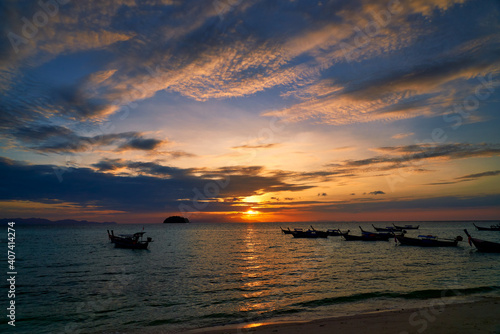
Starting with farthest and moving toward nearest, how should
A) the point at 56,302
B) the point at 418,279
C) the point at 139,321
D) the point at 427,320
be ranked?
the point at 418,279
the point at 56,302
the point at 139,321
the point at 427,320

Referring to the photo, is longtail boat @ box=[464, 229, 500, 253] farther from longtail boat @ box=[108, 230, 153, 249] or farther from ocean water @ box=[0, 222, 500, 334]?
longtail boat @ box=[108, 230, 153, 249]

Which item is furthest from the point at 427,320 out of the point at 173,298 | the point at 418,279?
the point at 173,298

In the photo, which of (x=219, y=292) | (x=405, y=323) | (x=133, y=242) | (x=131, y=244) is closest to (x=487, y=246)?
(x=405, y=323)

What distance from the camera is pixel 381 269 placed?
3098cm

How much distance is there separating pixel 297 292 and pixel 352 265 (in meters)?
15.9

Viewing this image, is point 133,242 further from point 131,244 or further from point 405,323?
point 405,323

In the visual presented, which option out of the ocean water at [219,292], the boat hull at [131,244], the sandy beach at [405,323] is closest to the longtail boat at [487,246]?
the ocean water at [219,292]

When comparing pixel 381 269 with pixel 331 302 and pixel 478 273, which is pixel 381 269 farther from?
pixel 331 302

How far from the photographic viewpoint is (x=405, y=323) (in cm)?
1298

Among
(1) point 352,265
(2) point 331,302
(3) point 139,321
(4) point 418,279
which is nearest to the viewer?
(3) point 139,321

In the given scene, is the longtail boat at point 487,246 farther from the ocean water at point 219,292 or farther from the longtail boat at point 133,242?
the longtail boat at point 133,242

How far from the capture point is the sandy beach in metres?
11.9

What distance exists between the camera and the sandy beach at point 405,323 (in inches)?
470

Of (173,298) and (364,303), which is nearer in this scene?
(364,303)
